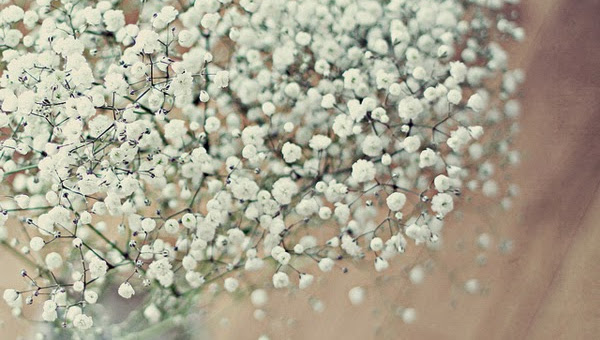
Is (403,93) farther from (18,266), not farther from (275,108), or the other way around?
(18,266)

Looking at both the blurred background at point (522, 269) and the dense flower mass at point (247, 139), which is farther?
the blurred background at point (522, 269)

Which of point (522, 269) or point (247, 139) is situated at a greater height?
point (247, 139)

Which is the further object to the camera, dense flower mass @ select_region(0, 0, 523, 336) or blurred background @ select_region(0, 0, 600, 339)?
blurred background @ select_region(0, 0, 600, 339)

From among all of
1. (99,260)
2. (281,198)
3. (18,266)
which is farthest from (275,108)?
(18,266)

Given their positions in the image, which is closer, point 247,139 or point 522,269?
point 247,139
